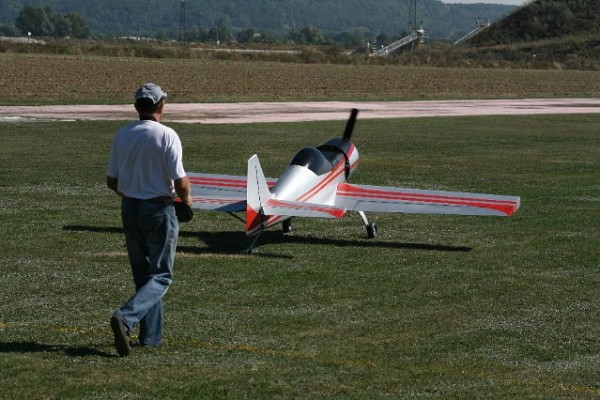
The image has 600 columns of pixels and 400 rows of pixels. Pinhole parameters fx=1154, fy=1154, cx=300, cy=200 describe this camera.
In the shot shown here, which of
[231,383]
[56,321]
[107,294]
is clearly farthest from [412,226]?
[231,383]

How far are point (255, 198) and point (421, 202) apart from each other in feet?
9.83

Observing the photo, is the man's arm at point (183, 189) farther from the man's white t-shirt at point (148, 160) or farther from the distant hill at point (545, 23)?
the distant hill at point (545, 23)

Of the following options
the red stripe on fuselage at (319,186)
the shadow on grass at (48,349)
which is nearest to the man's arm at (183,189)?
the shadow on grass at (48,349)

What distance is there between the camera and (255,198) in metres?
14.7

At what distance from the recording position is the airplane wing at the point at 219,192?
1598 cm

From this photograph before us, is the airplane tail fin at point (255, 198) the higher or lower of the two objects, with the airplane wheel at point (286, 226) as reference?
higher

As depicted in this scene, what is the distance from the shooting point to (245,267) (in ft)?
46.5

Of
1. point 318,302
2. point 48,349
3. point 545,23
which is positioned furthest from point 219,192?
point 545,23

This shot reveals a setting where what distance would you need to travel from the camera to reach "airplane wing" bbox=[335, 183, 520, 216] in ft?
53.2

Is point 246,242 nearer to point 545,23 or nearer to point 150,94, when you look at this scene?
point 150,94

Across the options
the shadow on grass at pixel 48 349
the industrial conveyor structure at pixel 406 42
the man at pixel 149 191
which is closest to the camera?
the man at pixel 149 191

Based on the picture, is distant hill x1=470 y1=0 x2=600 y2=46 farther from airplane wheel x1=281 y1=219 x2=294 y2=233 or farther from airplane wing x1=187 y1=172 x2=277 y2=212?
airplane wheel x1=281 y1=219 x2=294 y2=233

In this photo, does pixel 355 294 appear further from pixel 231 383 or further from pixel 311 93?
pixel 311 93

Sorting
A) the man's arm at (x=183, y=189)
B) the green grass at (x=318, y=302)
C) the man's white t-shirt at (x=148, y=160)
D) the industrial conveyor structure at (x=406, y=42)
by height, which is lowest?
the industrial conveyor structure at (x=406, y=42)
